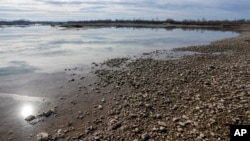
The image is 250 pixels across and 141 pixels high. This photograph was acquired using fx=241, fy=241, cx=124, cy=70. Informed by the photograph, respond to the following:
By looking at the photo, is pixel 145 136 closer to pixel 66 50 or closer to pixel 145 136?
pixel 145 136

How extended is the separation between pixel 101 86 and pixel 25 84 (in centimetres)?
564

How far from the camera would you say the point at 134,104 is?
11500 millimetres

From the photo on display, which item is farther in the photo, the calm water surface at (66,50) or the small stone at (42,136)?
the calm water surface at (66,50)

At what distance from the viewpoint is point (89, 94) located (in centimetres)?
1416

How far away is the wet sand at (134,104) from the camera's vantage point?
865 centimetres

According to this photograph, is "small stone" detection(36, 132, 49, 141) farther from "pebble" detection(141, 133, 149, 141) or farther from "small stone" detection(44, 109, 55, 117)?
"pebble" detection(141, 133, 149, 141)

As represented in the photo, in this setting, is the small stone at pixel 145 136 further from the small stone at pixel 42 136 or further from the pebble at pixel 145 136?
the small stone at pixel 42 136

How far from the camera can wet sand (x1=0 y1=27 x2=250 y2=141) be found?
8.65 metres

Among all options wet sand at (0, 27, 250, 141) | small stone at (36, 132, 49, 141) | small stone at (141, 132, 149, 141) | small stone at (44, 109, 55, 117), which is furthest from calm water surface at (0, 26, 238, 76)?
small stone at (141, 132, 149, 141)

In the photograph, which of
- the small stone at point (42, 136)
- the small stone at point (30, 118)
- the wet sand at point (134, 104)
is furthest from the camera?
the small stone at point (30, 118)

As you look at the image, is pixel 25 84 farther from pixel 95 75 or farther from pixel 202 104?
pixel 202 104

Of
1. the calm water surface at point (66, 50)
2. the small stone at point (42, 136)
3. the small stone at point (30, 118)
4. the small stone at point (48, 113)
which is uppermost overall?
the calm water surface at point (66, 50)

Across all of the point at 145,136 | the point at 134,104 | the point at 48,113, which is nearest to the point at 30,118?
the point at 48,113

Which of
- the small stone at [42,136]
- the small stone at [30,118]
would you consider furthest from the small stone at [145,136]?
the small stone at [30,118]
